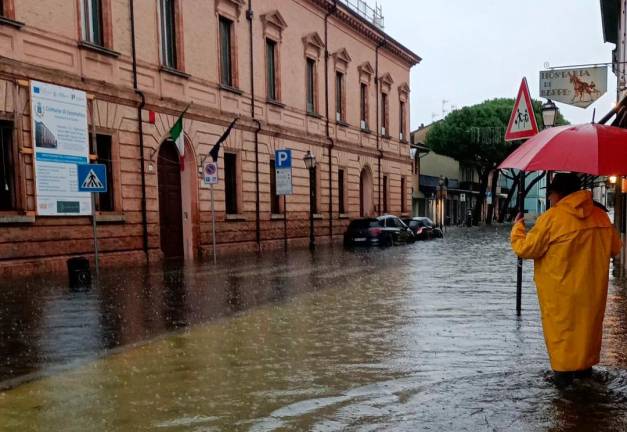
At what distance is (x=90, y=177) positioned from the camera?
1330 cm

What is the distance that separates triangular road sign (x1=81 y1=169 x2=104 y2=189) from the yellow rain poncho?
11.1 meters

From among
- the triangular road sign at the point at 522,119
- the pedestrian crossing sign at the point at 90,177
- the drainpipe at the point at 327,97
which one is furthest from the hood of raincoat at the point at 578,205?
the drainpipe at the point at 327,97

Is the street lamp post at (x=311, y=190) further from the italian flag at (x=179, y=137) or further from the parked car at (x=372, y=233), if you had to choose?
the italian flag at (x=179, y=137)

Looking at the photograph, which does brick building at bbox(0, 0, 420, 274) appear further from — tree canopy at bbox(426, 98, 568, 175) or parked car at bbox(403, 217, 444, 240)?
tree canopy at bbox(426, 98, 568, 175)

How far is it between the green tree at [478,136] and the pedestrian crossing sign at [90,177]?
46.8 m

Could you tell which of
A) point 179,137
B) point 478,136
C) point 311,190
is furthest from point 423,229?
point 478,136

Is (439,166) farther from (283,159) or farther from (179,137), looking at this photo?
(179,137)

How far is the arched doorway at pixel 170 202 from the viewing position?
1936 cm

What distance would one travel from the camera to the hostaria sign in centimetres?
1143

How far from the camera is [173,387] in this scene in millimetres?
4906

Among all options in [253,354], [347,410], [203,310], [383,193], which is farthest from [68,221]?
[383,193]

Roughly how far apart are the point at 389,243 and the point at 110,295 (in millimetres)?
17198

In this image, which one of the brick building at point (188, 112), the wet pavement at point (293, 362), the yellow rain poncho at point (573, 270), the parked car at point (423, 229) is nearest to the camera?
the wet pavement at point (293, 362)

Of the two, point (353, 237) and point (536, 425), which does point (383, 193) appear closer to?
point (353, 237)
